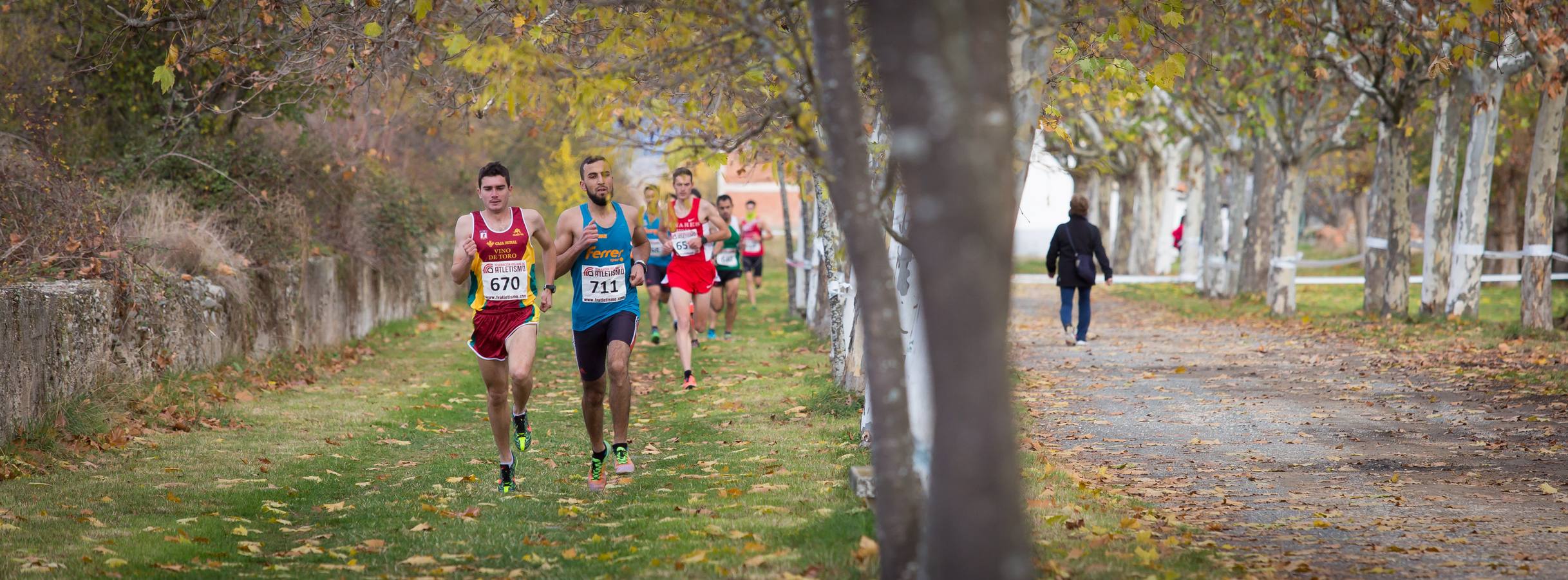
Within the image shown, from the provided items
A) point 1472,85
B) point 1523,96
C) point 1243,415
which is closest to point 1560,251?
point 1523,96

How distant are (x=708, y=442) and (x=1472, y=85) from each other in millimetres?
12245

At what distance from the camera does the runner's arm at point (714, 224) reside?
1413 cm

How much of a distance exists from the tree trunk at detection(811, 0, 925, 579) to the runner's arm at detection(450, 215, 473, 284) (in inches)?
141

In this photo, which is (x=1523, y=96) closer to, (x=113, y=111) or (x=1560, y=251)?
(x=1560, y=251)

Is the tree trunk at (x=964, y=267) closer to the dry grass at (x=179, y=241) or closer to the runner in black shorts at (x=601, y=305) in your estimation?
the runner in black shorts at (x=601, y=305)

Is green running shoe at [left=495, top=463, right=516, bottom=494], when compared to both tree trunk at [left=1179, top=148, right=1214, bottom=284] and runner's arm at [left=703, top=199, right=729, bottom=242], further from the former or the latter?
tree trunk at [left=1179, top=148, right=1214, bottom=284]

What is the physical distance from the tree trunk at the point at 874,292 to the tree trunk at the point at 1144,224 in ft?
112

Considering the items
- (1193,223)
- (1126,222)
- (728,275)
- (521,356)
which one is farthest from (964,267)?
(1126,222)

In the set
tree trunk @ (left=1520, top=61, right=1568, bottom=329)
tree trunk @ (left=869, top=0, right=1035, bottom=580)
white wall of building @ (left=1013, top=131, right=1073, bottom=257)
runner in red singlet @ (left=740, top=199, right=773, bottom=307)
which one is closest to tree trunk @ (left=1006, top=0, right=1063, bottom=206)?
tree trunk @ (left=869, top=0, right=1035, bottom=580)

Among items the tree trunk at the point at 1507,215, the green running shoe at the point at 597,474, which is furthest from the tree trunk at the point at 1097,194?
the green running shoe at the point at 597,474

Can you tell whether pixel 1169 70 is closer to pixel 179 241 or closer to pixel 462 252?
pixel 462 252

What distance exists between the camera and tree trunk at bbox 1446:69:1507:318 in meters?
17.1

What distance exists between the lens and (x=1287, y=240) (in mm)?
22812

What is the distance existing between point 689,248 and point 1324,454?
7668 mm
